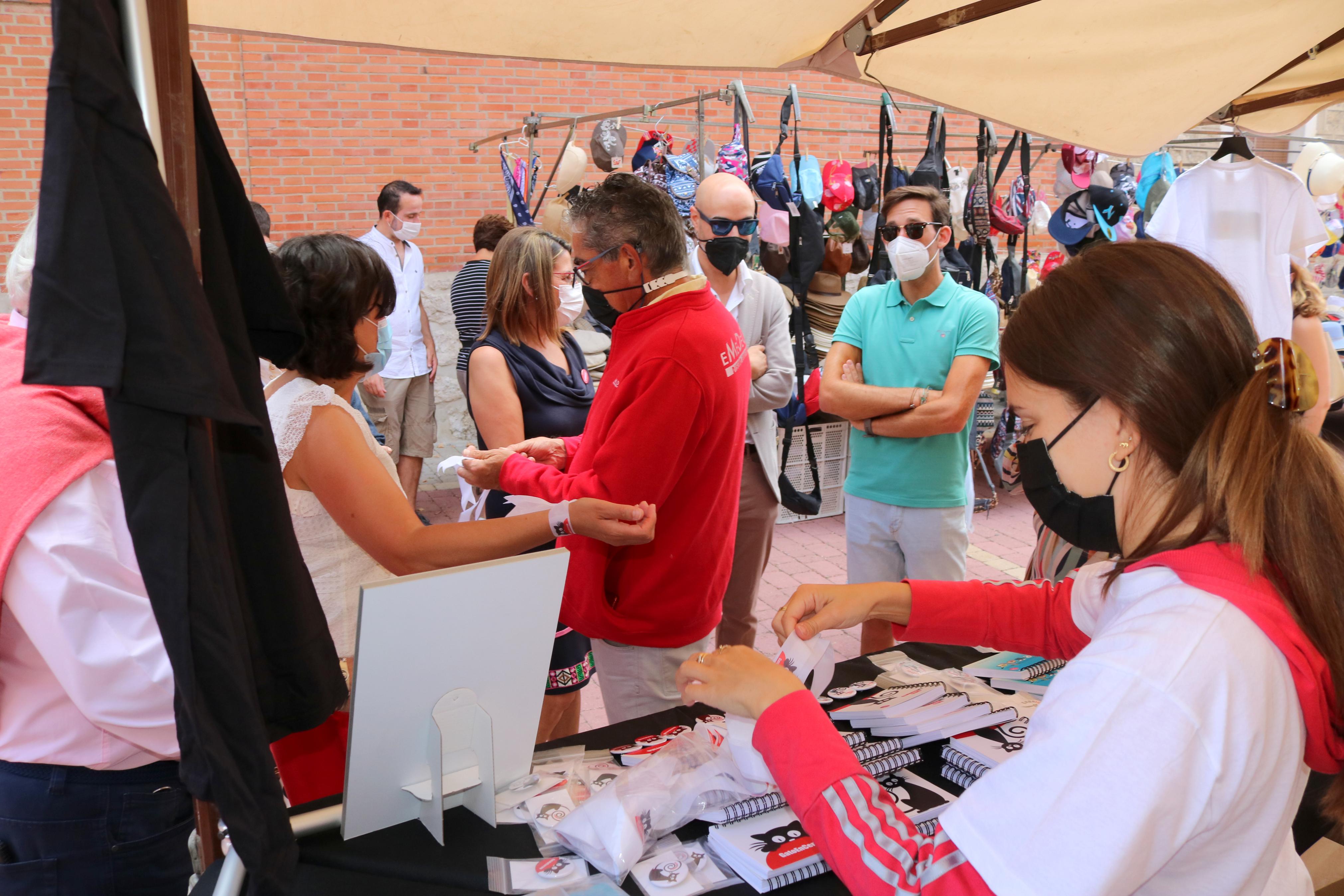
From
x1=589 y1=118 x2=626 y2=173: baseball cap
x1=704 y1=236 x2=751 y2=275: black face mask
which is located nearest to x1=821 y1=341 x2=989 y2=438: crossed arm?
x1=704 y1=236 x2=751 y2=275: black face mask

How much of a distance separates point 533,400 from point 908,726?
1.82 metres

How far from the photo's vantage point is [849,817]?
1.07 meters

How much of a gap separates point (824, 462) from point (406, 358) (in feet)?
9.97

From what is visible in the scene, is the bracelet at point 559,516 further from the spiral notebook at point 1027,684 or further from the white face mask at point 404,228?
the white face mask at point 404,228

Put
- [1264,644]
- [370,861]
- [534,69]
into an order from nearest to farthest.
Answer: [1264,644] < [370,861] < [534,69]

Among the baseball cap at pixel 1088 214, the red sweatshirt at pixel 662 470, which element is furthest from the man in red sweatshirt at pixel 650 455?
the baseball cap at pixel 1088 214

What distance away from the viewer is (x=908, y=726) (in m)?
1.58

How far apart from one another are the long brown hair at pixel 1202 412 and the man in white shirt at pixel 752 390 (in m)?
2.29

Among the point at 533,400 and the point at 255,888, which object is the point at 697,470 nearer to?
the point at 533,400

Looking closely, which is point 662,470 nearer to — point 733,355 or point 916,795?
point 733,355

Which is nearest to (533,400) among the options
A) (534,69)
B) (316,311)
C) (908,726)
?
(316,311)

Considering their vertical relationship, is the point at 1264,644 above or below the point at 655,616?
above

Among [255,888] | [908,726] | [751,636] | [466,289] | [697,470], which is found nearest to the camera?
[255,888]

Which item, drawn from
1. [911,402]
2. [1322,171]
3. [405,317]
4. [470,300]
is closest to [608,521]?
[911,402]
